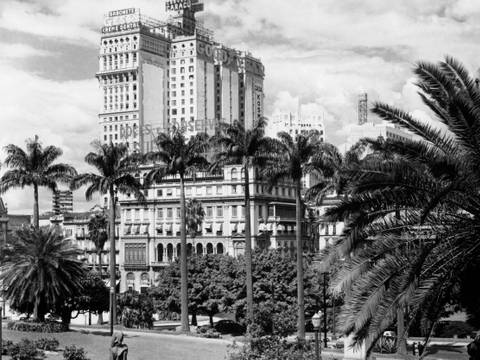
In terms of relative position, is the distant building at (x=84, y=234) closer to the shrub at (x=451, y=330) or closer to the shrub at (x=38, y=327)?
the shrub at (x=451, y=330)

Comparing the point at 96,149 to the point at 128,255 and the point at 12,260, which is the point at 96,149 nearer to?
the point at 12,260

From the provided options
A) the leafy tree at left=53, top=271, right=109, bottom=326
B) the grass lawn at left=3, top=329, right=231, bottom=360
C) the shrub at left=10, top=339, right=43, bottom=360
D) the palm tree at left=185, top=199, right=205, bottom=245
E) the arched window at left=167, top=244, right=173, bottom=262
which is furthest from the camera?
the arched window at left=167, top=244, right=173, bottom=262

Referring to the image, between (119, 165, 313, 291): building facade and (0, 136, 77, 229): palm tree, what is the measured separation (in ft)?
182

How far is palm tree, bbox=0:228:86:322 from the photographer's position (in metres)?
52.0

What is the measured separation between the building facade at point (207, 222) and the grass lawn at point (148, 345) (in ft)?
214

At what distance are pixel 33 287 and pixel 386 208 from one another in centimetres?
3329

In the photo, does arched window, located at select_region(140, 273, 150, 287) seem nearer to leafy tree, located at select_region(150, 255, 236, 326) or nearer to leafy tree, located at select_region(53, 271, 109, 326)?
leafy tree, located at select_region(150, 255, 236, 326)

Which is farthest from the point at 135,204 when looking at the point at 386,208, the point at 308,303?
the point at 386,208

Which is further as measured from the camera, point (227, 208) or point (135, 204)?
point (135, 204)

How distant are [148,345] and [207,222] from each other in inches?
3102

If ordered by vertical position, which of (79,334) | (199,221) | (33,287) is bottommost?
(79,334)

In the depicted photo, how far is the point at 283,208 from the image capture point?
126 m

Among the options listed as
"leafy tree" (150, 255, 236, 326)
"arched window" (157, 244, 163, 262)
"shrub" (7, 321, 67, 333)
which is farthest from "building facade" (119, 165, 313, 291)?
"shrub" (7, 321, 67, 333)

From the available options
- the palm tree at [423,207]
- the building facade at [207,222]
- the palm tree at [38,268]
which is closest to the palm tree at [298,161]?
the palm tree at [38,268]
